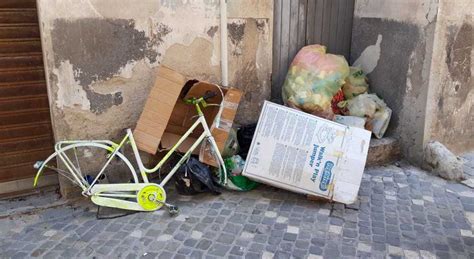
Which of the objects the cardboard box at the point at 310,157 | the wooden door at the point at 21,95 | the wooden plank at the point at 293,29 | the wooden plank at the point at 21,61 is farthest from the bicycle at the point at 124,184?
the wooden plank at the point at 293,29

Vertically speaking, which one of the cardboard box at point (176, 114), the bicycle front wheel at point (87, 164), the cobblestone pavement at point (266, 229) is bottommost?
the cobblestone pavement at point (266, 229)

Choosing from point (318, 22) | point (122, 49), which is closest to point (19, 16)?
point (122, 49)

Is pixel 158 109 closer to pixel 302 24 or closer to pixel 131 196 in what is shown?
pixel 131 196

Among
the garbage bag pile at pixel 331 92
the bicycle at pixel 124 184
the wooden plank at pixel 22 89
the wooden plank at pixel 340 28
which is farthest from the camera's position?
the wooden plank at pixel 340 28

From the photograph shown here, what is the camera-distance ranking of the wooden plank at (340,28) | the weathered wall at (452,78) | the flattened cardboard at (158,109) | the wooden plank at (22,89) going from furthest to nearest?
the wooden plank at (340,28) < the weathered wall at (452,78) < the wooden plank at (22,89) < the flattened cardboard at (158,109)

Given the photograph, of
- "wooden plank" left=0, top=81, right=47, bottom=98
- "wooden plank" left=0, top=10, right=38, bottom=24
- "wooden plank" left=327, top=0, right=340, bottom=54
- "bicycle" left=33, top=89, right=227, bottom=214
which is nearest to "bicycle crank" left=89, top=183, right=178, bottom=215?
"bicycle" left=33, top=89, right=227, bottom=214

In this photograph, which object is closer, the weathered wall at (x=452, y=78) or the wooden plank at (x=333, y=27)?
the weathered wall at (x=452, y=78)

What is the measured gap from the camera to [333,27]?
532 centimetres

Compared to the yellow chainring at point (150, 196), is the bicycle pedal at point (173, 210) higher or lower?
lower

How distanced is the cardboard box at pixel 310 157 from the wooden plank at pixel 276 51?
1086 millimetres

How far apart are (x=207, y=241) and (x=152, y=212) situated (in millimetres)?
679

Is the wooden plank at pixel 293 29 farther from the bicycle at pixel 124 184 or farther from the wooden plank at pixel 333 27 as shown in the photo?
the bicycle at pixel 124 184

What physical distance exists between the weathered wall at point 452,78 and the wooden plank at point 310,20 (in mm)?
1354

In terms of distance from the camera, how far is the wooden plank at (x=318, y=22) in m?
5.14
